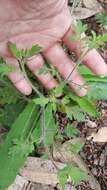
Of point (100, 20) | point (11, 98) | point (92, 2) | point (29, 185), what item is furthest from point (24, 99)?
point (92, 2)

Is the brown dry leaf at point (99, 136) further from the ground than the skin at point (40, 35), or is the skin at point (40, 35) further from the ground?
the skin at point (40, 35)

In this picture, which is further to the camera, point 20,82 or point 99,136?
point 99,136

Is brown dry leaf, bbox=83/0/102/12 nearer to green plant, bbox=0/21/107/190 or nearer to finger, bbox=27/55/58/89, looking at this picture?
green plant, bbox=0/21/107/190

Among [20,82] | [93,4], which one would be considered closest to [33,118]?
[20,82]

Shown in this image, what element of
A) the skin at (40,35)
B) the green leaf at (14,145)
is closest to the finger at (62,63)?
the skin at (40,35)

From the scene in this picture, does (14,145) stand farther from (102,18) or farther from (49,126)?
(102,18)

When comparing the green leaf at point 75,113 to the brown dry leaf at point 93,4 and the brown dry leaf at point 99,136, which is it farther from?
the brown dry leaf at point 93,4

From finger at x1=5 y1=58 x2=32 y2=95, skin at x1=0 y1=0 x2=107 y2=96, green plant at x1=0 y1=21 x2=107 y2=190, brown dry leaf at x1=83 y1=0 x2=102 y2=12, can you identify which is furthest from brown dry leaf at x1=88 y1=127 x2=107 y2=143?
brown dry leaf at x1=83 y1=0 x2=102 y2=12

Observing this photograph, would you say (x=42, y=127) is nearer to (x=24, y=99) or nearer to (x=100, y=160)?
(x=24, y=99)
